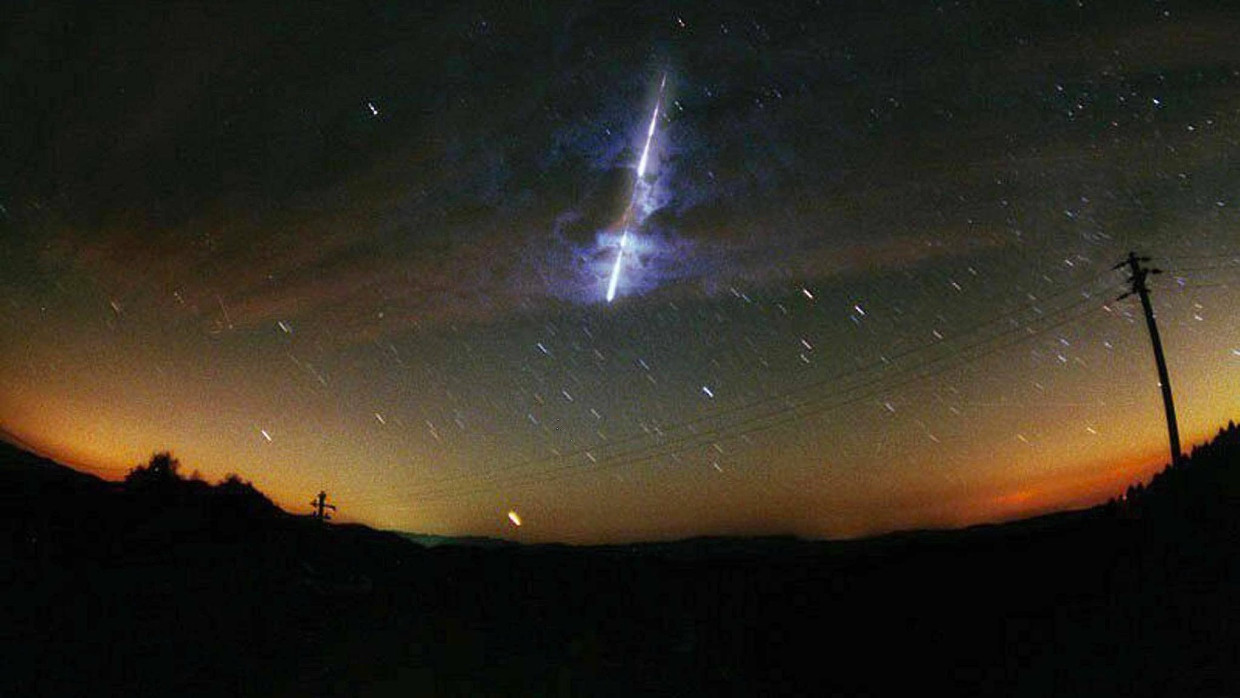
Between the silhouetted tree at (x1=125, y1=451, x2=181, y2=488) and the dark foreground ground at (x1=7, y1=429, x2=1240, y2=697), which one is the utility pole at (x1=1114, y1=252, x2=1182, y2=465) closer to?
the dark foreground ground at (x1=7, y1=429, x2=1240, y2=697)

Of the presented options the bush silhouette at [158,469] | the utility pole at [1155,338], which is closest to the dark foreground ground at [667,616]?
the utility pole at [1155,338]

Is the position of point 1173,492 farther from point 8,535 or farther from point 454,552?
point 8,535

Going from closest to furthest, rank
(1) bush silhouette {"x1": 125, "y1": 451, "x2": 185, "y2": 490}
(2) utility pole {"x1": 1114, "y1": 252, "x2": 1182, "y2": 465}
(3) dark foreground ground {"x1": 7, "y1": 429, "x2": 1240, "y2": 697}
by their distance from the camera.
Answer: (3) dark foreground ground {"x1": 7, "y1": 429, "x2": 1240, "y2": 697} → (2) utility pole {"x1": 1114, "y1": 252, "x2": 1182, "y2": 465} → (1) bush silhouette {"x1": 125, "y1": 451, "x2": 185, "y2": 490}

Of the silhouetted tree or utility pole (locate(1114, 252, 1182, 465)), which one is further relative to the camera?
the silhouetted tree

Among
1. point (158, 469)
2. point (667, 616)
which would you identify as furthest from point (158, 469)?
point (667, 616)

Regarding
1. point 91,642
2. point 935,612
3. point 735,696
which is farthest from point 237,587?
point 935,612

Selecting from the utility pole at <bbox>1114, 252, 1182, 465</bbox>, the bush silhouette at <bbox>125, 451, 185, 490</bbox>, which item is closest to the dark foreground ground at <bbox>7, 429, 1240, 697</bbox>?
the utility pole at <bbox>1114, 252, 1182, 465</bbox>

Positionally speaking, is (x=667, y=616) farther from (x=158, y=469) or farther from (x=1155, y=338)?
(x=158, y=469)
